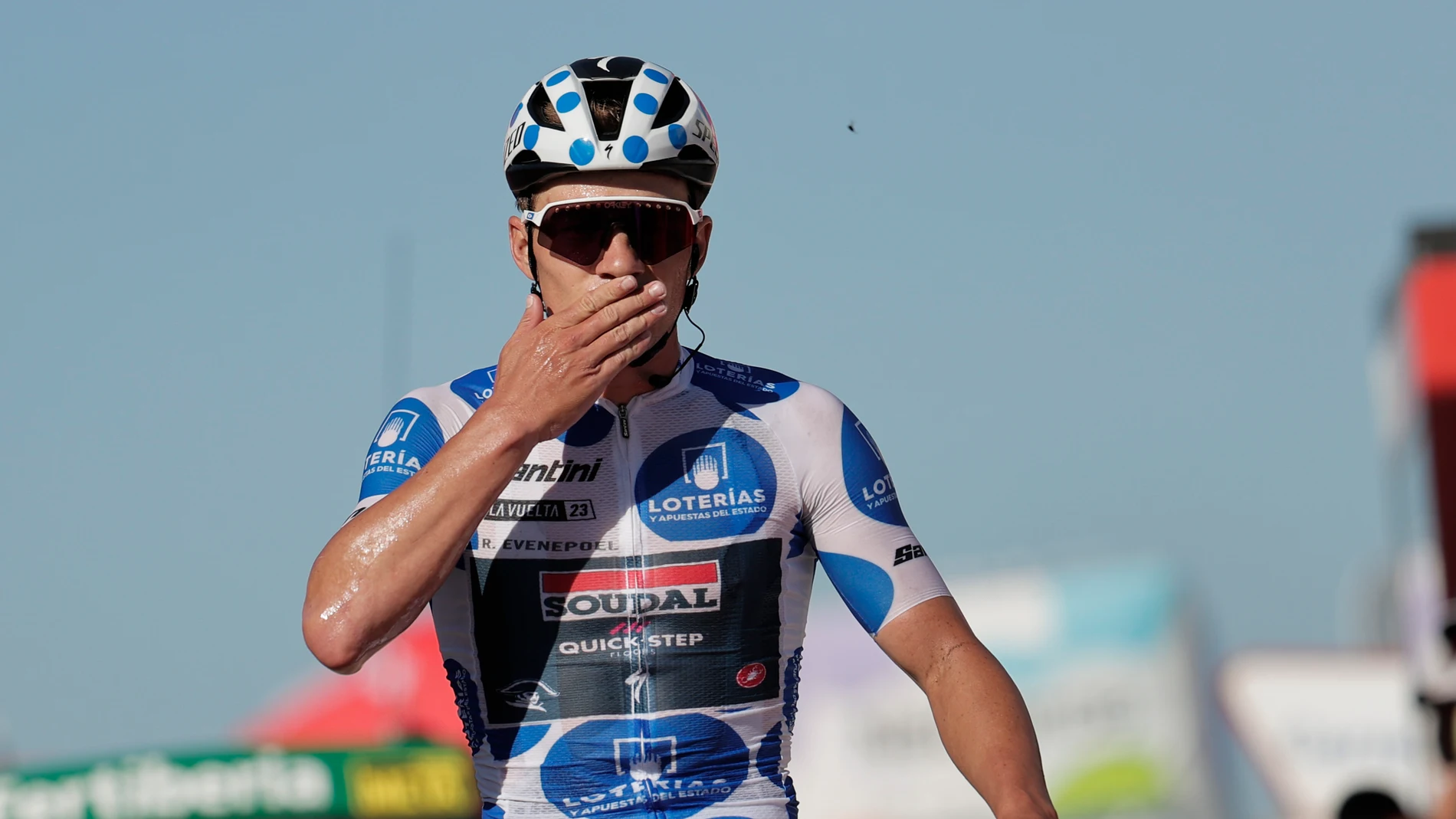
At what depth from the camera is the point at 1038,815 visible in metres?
3.56

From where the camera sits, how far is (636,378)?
4.32 meters

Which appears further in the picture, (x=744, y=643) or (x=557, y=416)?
(x=744, y=643)

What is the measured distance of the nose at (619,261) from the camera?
13.2ft

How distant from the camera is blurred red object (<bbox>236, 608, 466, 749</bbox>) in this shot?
71.5 ft

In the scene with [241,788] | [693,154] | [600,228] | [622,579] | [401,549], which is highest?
[693,154]

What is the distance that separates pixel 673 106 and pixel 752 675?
1.35 meters

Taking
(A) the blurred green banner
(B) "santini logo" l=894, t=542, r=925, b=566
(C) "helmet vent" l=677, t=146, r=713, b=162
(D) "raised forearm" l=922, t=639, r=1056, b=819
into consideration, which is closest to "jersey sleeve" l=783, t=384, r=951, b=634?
(B) "santini logo" l=894, t=542, r=925, b=566

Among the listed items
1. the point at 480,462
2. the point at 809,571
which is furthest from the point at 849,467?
the point at 480,462

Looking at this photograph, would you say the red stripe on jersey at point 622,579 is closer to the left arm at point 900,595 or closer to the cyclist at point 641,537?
the cyclist at point 641,537

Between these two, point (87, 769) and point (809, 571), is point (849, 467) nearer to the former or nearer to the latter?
point (809, 571)

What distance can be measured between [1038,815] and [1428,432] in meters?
13.8

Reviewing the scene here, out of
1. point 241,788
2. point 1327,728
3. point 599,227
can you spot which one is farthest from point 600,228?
point 1327,728

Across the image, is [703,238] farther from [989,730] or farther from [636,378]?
[989,730]

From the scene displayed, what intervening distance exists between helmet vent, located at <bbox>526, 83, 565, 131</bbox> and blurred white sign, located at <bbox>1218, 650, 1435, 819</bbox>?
65.4 feet
